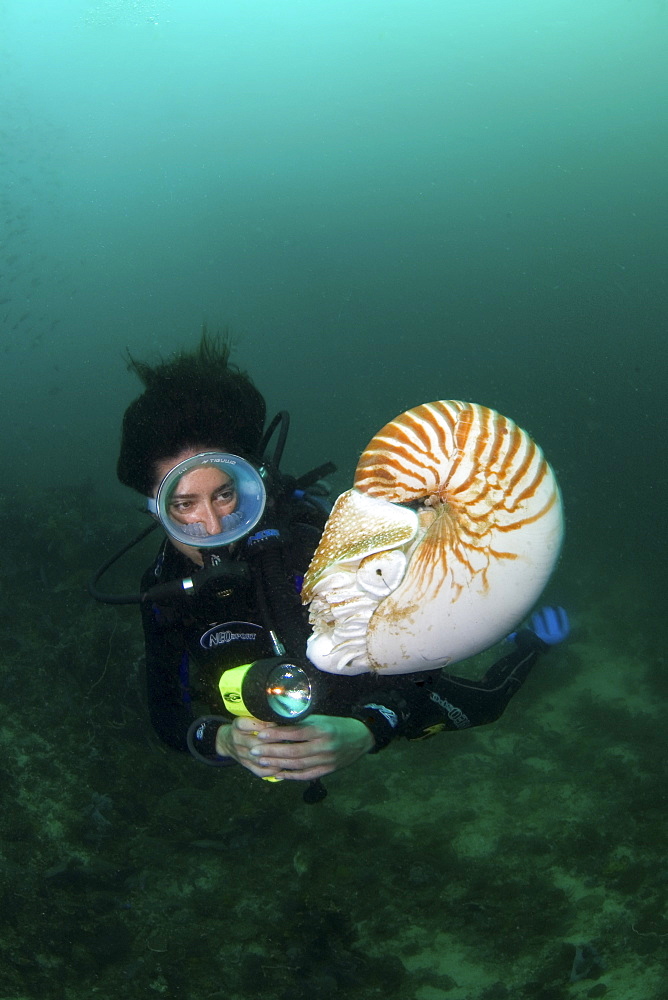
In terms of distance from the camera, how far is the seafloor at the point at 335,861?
2.96 metres

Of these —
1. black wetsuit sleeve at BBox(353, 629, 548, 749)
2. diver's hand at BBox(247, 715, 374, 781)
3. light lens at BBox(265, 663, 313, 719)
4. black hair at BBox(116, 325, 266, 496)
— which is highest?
black hair at BBox(116, 325, 266, 496)

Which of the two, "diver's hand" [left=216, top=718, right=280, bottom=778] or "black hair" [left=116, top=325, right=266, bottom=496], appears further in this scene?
"black hair" [left=116, top=325, right=266, bottom=496]

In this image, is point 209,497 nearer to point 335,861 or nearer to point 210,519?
point 210,519

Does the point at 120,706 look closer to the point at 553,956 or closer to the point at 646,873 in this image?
the point at 553,956

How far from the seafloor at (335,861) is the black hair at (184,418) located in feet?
7.68

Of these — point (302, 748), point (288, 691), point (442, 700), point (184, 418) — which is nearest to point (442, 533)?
point (288, 691)

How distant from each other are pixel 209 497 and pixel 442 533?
4.30 ft

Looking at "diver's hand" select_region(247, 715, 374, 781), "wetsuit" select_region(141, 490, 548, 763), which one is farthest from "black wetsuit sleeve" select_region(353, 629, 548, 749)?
"diver's hand" select_region(247, 715, 374, 781)

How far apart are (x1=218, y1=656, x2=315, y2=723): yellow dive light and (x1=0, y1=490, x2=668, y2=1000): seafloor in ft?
7.02

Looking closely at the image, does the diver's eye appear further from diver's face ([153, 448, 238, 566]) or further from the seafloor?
the seafloor

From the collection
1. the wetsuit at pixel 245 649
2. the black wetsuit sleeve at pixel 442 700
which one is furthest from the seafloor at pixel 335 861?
the wetsuit at pixel 245 649

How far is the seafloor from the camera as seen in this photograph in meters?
2.96

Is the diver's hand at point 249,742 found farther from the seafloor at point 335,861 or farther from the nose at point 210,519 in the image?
the seafloor at point 335,861

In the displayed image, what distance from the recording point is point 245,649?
2369 millimetres
